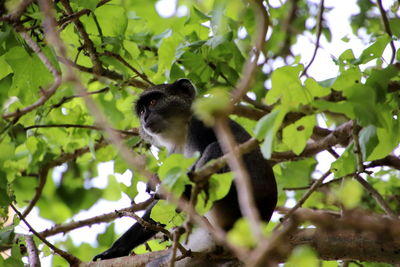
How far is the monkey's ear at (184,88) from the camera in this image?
22.9 feet

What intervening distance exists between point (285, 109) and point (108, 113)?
4.59 m

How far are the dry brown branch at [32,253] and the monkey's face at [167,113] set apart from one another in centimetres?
226

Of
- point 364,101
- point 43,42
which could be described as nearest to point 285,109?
point 364,101

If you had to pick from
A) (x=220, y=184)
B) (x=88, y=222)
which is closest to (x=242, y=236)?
(x=220, y=184)

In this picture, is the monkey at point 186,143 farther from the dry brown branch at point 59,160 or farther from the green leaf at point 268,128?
the green leaf at point 268,128

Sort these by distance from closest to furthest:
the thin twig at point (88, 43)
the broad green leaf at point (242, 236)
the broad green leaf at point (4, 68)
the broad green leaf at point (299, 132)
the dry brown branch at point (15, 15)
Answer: the broad green leaf at point (242, 236)
the broad green leaf at point (299, 132)
the dry brown branch at point (15, 15)
the broad green leaf at point (4, 68)
the thin twig at point (88, 43)

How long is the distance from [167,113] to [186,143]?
68 cm

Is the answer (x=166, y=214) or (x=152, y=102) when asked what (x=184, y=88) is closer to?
(x=152, y=102)

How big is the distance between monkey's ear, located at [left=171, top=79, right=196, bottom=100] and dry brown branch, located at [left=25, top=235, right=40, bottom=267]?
8.97ft

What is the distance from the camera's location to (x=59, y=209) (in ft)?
35.9

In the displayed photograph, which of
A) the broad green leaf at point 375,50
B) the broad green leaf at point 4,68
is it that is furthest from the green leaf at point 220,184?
the broad green leaf at point 4,68

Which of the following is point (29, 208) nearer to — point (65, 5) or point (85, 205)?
point (65, 5)

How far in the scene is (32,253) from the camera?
4789 millimetres

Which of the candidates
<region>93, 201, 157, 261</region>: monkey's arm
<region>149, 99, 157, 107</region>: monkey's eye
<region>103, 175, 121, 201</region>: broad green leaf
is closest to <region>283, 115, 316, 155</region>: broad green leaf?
<region>93, 201, 157, 261</region>: monkey's arm
